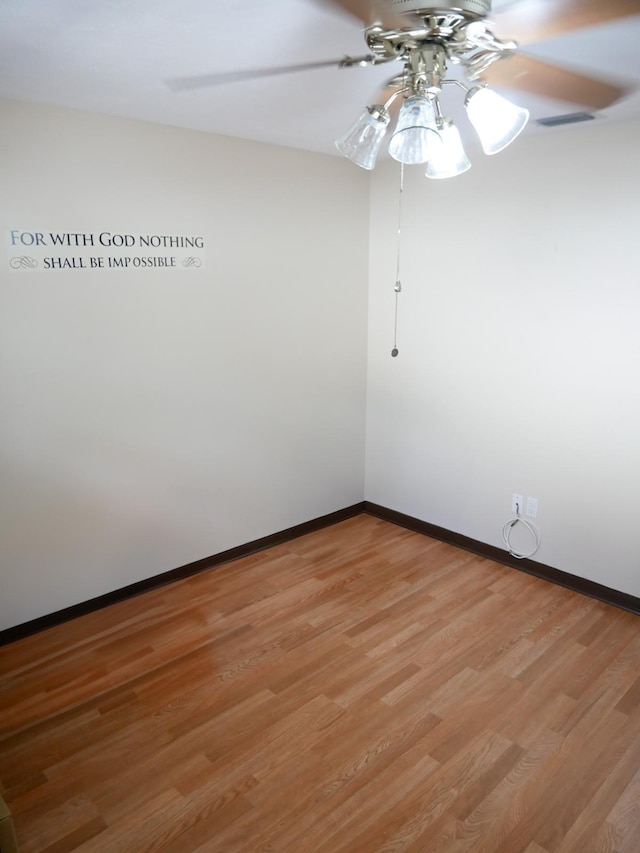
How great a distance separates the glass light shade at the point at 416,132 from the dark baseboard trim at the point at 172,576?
2464mm

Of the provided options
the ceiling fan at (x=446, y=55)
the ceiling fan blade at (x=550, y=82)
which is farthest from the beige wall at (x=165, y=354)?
the ceiling fan blade at (x=550, y=82)

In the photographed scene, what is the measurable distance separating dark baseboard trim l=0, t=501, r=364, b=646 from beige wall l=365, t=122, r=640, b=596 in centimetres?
56

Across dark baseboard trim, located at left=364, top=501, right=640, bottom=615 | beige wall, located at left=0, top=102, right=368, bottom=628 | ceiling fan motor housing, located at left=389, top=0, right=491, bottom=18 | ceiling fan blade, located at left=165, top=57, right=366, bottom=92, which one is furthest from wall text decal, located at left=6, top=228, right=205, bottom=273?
dark baseboard trim, located at left=364, top=501, right=640, bottom=615

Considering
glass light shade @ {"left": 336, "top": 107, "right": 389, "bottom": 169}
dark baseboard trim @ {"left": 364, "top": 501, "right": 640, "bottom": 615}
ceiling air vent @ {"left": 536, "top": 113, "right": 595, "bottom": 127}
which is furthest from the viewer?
dark baseboard trim @ {"left": 364, "top": 501, "right": 640, "bottom": 615}

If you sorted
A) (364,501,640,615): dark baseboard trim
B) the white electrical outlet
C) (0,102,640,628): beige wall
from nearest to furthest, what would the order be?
(0,102,640,628): beige wall
(364,501,640,615): dark baseboard trim
the white electrical outlet

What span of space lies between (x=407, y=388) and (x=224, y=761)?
242 cm

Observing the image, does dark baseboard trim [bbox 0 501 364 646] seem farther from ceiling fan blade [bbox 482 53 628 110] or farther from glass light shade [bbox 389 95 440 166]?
ceiling fan blade [bbox 482 53 628 110]

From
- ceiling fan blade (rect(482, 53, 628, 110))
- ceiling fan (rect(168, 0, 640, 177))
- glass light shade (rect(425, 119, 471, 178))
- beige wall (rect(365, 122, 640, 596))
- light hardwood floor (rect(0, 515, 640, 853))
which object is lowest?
light hardwood floor (rect(0, 515, 640, 853))

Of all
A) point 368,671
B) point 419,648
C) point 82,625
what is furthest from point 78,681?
point 419,648

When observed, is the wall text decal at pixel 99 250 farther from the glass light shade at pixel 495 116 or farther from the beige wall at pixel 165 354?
the glass light shade at pixel 495 116

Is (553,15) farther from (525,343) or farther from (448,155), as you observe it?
(525,343)

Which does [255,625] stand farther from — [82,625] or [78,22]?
[78,22]

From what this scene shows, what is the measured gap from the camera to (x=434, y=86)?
64.7 inches

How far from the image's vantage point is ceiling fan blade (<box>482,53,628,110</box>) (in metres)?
1.94
